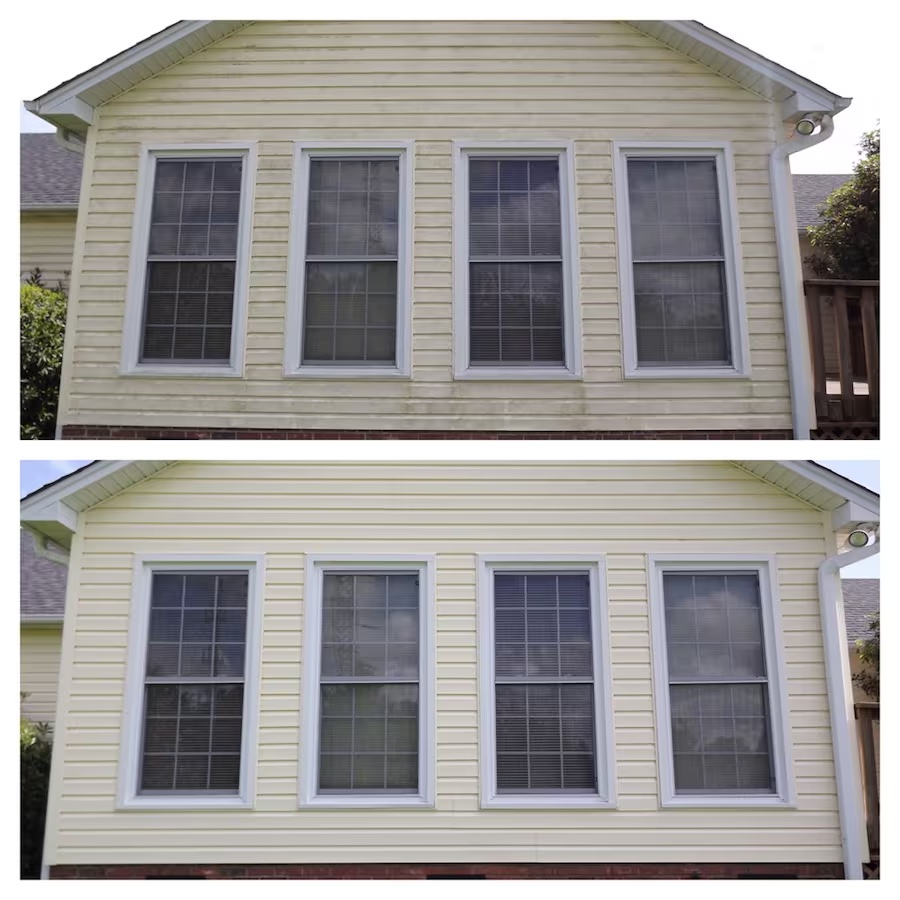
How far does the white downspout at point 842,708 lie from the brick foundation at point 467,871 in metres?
0.22

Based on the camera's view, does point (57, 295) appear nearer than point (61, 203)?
Yes

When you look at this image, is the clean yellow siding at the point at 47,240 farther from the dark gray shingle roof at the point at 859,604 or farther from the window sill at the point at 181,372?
the dark gray shingle roof at the point at 859,604

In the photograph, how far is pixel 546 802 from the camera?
703 cm

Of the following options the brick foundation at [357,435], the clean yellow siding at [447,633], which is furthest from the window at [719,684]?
the brick foundation at [357,435]

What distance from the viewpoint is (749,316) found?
7.57 metres

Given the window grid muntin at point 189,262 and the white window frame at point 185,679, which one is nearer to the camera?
the white window frame at point 185,679

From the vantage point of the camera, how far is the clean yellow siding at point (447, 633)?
7.04 meters

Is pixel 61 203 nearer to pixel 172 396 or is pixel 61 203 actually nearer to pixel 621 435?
pixel 172 396

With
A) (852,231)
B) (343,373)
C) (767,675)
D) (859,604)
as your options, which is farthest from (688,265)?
(859,604)

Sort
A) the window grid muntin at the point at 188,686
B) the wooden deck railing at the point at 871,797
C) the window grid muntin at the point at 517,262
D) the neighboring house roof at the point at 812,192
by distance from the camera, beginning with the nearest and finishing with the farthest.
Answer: the window grid muntin at the point at 188,686 → the wooden deck railing at the point at 871,797 → the window grid muntin at the point at 517,262 → the neighboring house roof at the point at 812,192

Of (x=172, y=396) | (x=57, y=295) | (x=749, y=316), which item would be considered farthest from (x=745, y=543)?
(x=57, y=295)

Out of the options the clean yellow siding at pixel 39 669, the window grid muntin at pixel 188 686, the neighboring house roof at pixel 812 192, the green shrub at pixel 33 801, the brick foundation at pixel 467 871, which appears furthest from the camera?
the neighboring house roof at pixel 812 192

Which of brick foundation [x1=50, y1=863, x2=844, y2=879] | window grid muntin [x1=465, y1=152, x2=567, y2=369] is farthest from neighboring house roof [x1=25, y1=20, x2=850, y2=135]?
brick foundation [x1=50, y1=863, x2=844, y2=879]

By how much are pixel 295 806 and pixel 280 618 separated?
1290 mm
